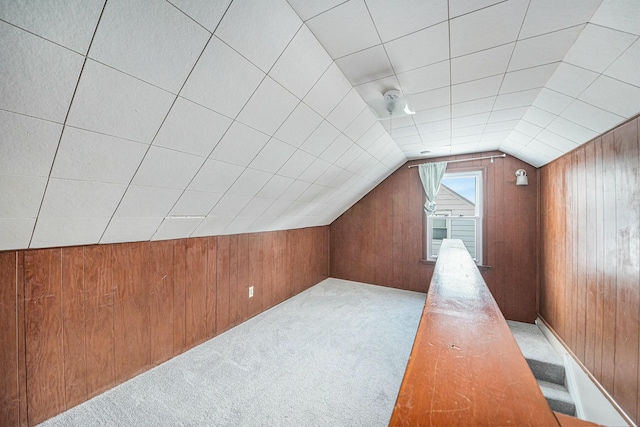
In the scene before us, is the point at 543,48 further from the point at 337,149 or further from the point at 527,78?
the point at 337,149

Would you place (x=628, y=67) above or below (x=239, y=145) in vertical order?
above

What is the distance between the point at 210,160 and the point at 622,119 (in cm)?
264

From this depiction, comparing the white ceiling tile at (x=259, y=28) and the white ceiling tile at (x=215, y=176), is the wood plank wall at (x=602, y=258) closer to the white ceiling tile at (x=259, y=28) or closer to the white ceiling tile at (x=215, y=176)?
the white ceiling tile at (x=259, y=28)

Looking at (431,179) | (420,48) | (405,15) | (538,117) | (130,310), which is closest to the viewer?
(405,15)

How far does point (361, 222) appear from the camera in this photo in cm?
439

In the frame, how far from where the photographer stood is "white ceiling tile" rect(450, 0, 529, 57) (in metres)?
1.12

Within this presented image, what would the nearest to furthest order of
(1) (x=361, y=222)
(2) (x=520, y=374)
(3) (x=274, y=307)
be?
(2) (x=520, y=374), (3) (x=274, y=307), (1) (x=361, y=222)

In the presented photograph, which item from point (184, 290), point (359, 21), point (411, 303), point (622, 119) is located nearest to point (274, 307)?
point (184, 290)

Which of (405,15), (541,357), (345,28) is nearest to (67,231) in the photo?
(345,28)

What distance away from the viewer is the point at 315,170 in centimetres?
255

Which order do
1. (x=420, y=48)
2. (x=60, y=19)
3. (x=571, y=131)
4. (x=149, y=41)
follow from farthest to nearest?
1. (x=571, y=131)
2. (x=420, y=48)
3. (x=149, y=41)
4. (x=60, y=19)

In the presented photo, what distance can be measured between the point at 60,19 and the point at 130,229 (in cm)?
133

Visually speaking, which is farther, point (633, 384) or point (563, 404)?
point (563, 404)

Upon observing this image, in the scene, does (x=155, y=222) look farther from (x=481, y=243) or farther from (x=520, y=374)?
(x=481, y=243)
